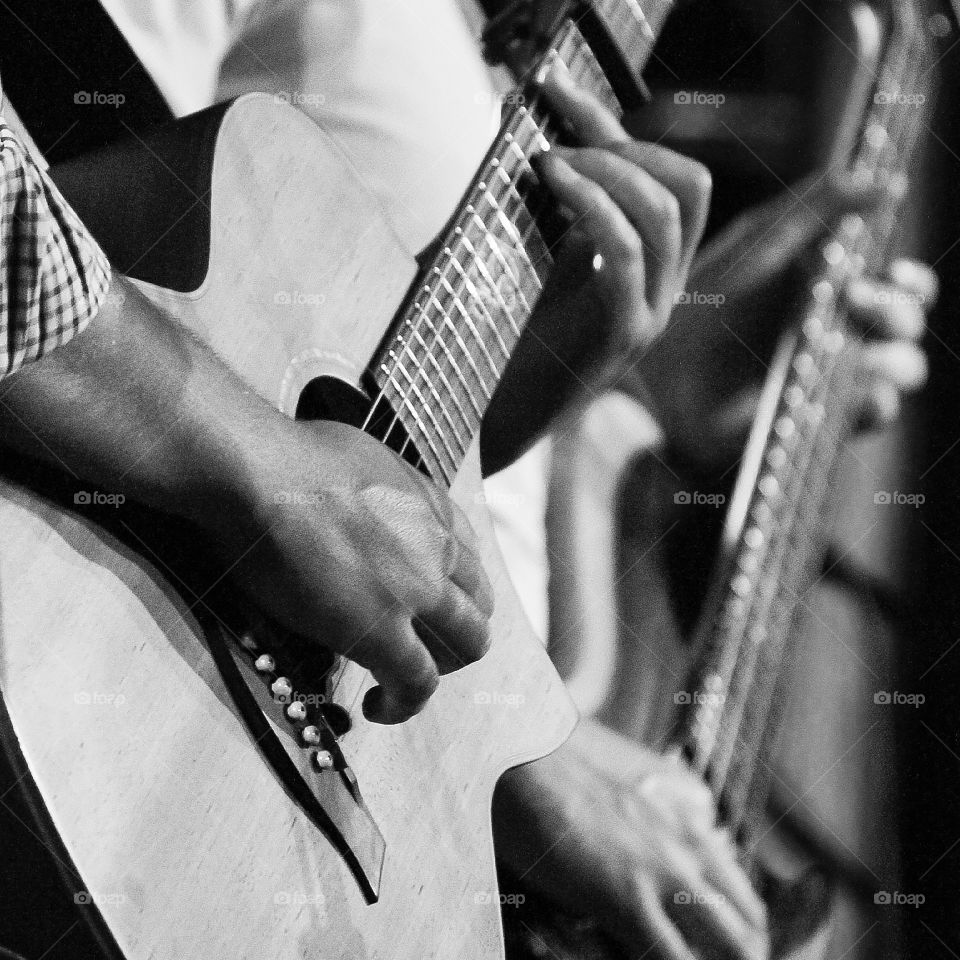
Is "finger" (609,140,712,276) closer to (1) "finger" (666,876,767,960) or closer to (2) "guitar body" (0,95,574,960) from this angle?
(2) "guitar body" (0,95,574,960)

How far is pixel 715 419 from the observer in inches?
43.6

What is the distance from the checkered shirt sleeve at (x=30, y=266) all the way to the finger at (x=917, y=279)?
3.21ft

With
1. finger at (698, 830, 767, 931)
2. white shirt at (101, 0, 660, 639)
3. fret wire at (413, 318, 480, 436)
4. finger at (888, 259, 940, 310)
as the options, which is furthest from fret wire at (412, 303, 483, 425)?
finger at (888, 259, 940, 310)

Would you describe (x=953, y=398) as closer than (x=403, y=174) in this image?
No

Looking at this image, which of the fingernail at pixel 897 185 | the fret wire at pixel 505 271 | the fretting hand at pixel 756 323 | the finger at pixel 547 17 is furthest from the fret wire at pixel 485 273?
the fingernail at pixel 897 185

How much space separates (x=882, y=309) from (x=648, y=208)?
414 millimetres

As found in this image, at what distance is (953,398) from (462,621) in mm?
841

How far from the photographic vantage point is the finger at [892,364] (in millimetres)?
1098

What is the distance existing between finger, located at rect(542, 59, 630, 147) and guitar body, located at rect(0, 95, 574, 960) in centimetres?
18

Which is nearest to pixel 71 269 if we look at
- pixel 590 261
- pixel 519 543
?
pixel 590 261

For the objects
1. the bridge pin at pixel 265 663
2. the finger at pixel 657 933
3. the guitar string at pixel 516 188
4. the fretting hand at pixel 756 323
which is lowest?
the finger at pixel 657 933

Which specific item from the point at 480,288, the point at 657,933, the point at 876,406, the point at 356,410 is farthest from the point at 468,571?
the point at 876,406

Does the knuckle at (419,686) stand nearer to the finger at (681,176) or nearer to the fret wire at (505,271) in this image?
the fret wire at (505,271)

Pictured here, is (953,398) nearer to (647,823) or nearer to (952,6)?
(952,6)
